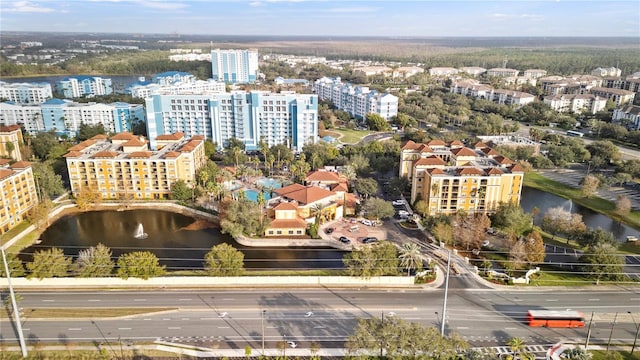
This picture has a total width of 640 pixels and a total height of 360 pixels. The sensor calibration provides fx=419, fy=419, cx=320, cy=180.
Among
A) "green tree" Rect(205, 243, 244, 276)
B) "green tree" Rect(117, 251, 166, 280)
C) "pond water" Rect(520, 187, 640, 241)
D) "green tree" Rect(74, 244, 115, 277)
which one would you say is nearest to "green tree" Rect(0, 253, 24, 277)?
"green tree" Rect(74, 244, 115, 277)

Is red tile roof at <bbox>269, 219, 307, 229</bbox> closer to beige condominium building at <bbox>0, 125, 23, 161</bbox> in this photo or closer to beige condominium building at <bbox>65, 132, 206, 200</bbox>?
beige condominium building at <bbox>65, 132, 206, 200</bbox>

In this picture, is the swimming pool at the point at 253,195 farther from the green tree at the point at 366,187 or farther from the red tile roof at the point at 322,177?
the green tree at the point at 366,187

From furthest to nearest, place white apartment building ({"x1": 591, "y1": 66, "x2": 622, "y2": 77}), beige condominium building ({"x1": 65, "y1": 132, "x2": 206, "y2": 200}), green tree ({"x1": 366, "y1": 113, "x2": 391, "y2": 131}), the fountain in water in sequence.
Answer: white apartment building ({"x1": 591, "y1": 66, "x2": 622, "y2": 77}) < green tree ({"x1": 366, "y1": 113, "x2": 391, "y2": 131}) < beige condominium building ({"x1": 65, "y1": 132, "x2": 206, "y2": 200}) < the fountain in water

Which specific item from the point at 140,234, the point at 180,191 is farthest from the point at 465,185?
the point at 140,234

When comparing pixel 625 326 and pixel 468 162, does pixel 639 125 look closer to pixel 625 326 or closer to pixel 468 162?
pixel 468 162

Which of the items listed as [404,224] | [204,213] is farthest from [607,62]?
[204,213]

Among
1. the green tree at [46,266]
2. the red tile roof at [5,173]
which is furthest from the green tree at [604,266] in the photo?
the red tile roof at [5,173]
